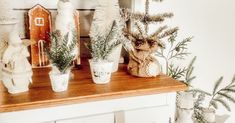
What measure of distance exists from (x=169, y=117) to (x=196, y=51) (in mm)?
667

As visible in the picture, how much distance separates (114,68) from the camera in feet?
4.80

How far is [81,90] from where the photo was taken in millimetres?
1201

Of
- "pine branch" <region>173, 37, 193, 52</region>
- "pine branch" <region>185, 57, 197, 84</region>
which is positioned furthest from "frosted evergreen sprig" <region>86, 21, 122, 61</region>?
"pine branch" <region>185, 57, 197, 84</region>

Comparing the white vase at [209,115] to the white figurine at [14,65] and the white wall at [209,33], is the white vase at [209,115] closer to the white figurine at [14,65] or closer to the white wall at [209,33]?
the white wall at [209,33]

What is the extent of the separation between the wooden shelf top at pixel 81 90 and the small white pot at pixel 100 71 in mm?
26

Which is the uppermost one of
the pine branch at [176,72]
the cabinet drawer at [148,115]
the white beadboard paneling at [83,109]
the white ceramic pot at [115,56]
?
the white ceramic pot at [115,56]

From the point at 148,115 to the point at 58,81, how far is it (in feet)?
1.34

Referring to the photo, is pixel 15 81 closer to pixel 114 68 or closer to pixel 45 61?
pixel 45 61

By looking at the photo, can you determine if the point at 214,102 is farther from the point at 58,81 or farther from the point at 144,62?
the point at 58,81

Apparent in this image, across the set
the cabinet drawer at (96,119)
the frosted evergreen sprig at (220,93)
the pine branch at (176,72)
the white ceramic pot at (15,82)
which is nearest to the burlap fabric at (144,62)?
the cabinet drawer at (96,119)

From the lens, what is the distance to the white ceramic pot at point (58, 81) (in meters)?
1.16

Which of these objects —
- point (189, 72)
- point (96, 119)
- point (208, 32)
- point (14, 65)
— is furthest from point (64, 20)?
point (208, 32)

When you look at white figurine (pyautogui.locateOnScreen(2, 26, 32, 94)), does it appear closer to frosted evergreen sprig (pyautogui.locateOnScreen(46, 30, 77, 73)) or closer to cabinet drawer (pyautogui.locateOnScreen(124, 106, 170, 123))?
frosted evergreen sprig (pyautogui.locateOnScreen(46, 30, 77, 73))

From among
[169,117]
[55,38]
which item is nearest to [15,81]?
[55,38]
